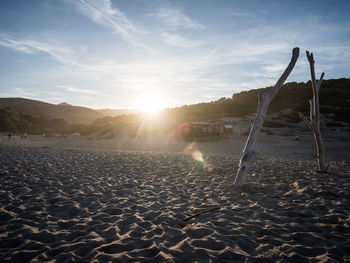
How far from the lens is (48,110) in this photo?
10319 centimetres

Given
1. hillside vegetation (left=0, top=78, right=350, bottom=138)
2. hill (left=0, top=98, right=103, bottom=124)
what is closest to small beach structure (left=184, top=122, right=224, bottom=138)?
hillside vegetation (left=0, top=78, right=350, bottom=138)

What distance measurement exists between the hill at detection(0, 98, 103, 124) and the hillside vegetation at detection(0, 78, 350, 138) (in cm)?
4304

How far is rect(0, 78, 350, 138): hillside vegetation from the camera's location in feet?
121

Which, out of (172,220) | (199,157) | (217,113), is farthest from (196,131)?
(172,220)

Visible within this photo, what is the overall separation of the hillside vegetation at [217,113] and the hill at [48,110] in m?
43.0

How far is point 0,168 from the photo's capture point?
8.25 metres

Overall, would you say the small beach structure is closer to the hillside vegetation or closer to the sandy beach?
the hillside vegetation

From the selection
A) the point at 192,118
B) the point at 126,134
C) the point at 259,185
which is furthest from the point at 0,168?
the point at 192,118

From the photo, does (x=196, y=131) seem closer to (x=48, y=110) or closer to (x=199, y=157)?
(x=199, y=157)

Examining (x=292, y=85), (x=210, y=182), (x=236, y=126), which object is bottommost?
(x=210, y=182)

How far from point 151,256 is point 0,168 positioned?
8.84m

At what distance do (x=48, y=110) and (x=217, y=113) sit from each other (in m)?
96.1

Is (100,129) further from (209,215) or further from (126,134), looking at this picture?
(209,215)

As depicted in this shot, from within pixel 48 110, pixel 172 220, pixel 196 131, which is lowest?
pixel 172 220
